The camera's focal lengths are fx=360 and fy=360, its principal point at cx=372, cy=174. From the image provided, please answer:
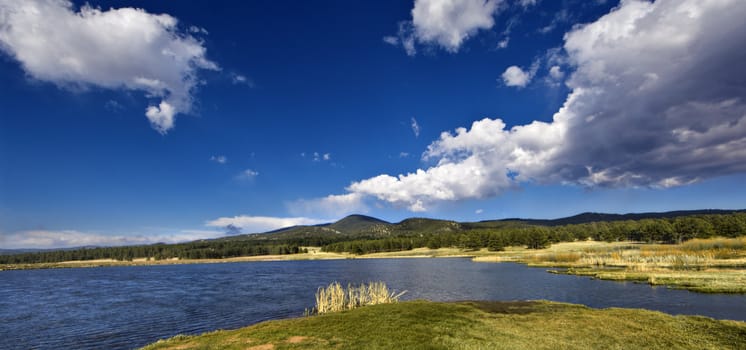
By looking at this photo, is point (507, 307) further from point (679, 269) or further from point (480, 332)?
point (679, 269)

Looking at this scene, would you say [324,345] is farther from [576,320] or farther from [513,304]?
[513,304]

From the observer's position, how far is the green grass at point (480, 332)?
19.8 metres

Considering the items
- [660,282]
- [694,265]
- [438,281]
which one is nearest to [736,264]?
[694,265]

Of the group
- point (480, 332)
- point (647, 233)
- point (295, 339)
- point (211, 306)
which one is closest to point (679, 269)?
point (480, 332)

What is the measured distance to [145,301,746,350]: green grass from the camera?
1984 centimetres

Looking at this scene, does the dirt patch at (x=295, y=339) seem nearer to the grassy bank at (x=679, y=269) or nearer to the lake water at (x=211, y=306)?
the lake water at (x=211, y=306)

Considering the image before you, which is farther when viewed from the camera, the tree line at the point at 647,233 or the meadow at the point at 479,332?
the tree line at the point at 647,233

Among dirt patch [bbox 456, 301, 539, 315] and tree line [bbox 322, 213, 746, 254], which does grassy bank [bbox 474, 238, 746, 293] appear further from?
tree line [bbox 322, 213, 746, 254]

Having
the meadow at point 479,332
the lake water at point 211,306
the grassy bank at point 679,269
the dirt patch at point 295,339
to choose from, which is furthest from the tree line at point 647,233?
the dirt patch at point 295,339

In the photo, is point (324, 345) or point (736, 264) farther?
point (736, 264)

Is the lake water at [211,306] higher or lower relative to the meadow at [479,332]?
lower

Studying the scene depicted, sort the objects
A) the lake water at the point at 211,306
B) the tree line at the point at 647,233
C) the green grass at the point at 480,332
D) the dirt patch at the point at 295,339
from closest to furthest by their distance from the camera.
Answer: the green grass at the point at 480,332
the dirt patch at the point at 295,339
the lake water at the point at 211,306
the tree line at the point at 647,233

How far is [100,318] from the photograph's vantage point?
138ft

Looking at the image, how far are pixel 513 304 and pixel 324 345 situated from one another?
23540mm
